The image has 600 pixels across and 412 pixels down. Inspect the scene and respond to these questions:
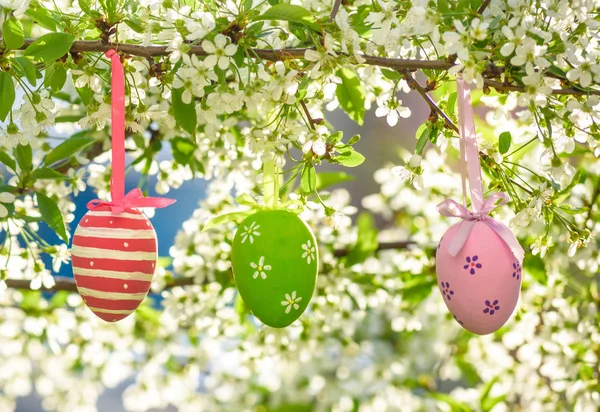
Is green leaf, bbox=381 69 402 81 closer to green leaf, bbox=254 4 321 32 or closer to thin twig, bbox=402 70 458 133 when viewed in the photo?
thin twig, bbox=402 70 458 133

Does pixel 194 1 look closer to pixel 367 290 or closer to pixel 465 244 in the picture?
pixel 465 244

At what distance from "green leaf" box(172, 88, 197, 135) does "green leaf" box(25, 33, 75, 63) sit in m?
0.13

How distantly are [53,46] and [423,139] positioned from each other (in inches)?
17.6

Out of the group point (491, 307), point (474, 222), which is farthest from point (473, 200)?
point (491, 307)

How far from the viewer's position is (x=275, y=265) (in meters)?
0.84

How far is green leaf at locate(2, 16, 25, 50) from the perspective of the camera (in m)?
0.77

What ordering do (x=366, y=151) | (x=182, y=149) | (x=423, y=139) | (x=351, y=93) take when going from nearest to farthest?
(x=423, y=139), (x=351, y=93), (x=182, y=149), (x=366, y=151)

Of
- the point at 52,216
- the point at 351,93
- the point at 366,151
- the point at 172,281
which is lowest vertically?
the point at 366,151

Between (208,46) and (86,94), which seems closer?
(208,46)

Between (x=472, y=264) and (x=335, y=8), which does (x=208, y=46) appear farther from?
(x=472, y=264)

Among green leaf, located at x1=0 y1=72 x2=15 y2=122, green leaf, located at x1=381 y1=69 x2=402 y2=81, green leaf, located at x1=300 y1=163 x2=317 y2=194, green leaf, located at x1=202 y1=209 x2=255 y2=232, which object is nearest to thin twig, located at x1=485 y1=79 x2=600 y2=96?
green leaf, located at x1=381 y1=69 x2=402 y2=81

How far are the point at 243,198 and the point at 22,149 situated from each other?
397mm

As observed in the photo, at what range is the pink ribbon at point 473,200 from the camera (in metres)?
0.81

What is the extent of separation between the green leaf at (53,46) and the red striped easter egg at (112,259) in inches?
7.3
